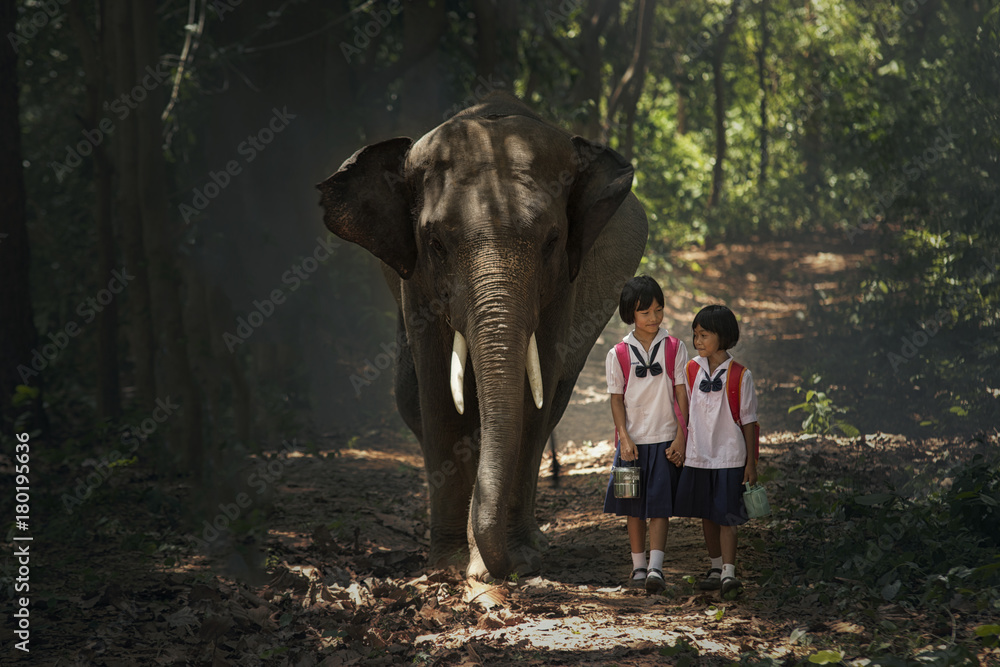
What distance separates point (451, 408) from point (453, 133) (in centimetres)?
170

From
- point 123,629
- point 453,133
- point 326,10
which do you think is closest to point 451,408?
point 453,133

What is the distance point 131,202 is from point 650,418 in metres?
7.23

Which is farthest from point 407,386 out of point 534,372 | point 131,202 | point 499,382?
point 131,202

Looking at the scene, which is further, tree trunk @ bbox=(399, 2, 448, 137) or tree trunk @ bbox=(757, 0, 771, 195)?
tree trunk @ bbox=(757, 0, 771, 195)

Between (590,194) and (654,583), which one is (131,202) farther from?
(654,583)

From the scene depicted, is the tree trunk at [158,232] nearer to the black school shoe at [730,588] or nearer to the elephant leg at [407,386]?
the elephant leg at [407,386]

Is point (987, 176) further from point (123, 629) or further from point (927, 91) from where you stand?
point (123, 629)

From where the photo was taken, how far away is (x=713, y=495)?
504cm

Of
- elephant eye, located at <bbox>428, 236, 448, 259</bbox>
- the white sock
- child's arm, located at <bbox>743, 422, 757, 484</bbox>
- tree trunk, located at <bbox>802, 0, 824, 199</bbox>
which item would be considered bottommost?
the white sock

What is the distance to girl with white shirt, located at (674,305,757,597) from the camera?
195 inches

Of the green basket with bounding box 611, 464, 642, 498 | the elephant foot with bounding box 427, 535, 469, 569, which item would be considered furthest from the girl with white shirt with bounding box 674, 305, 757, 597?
the elephant foot with bounding box 427, 535, 469, 569

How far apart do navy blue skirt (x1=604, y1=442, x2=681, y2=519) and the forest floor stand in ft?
1.38

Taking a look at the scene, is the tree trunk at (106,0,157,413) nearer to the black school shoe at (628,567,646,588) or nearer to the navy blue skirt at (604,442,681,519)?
the navy blue skirt at (604,442,681,519)

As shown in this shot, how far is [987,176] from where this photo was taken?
9.95m
